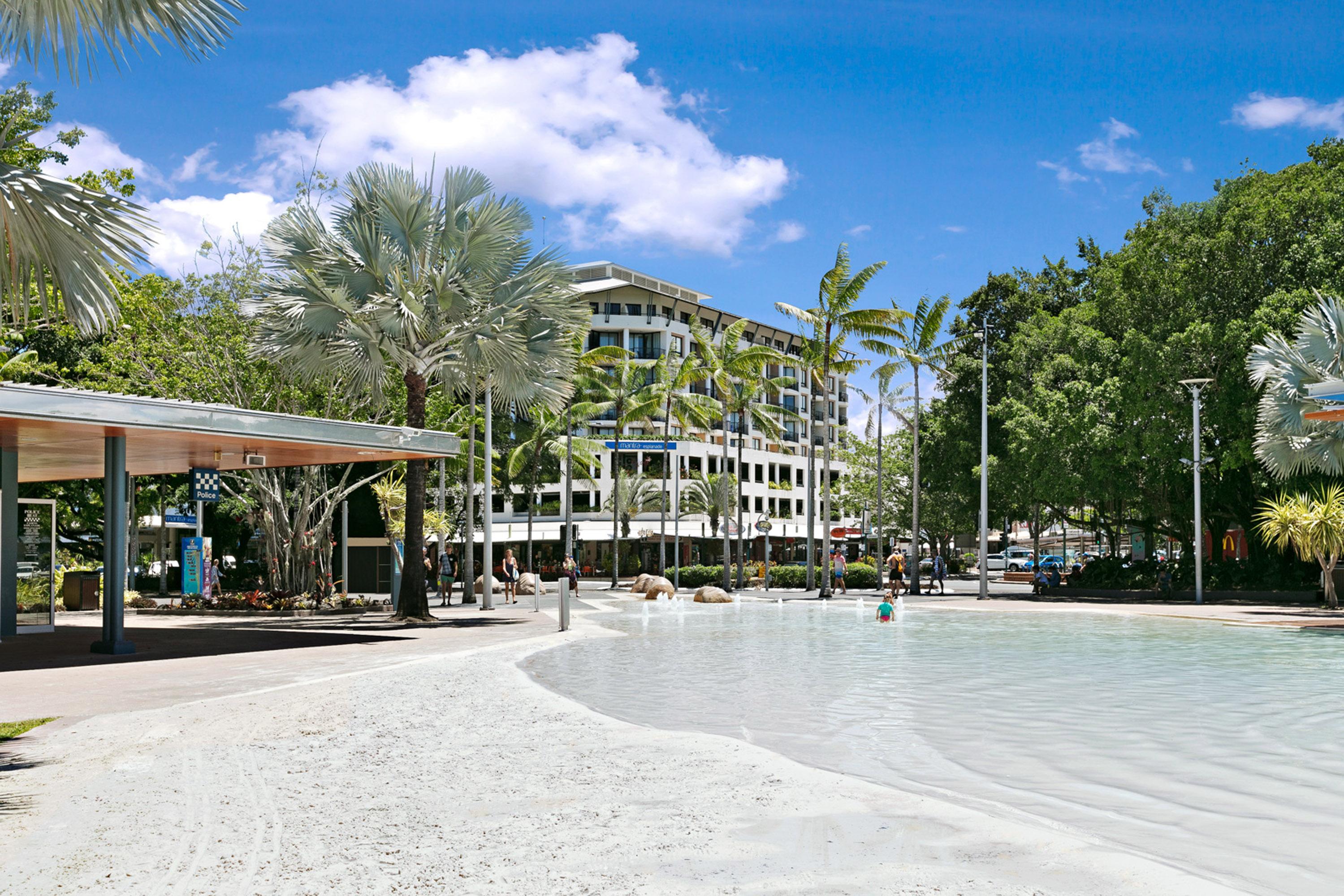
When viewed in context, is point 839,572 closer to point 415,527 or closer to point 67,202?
point 415,527

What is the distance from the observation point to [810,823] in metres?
6.86

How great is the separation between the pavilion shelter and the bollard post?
3787mm

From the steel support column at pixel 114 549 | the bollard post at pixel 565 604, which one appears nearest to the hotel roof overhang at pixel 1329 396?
the bollard post at pixel 565 604

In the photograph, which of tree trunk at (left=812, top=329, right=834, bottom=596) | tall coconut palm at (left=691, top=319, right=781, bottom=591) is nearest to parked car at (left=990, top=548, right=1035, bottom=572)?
tall coconut palm at (left=691, top=319, right=781, bottom=591)

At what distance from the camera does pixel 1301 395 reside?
30500 millimetres

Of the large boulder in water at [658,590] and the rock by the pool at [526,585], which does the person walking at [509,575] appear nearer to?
the large boulder in water at [658,590]

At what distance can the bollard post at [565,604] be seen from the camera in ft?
76.4

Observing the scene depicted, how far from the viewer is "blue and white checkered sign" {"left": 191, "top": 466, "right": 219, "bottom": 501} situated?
26.2 meters

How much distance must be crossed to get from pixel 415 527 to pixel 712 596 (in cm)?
1521

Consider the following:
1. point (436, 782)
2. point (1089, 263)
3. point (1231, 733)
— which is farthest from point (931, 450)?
point (436, 782)

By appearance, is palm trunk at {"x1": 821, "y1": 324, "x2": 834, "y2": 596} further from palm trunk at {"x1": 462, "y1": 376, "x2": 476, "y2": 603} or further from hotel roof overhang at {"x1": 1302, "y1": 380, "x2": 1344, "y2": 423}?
hotel roof overhang at {"x1": 1302, "y1": 380, "x2": 1344, "y2": 423}

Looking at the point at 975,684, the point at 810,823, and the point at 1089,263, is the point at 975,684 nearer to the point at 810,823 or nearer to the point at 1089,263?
the point at 810,823

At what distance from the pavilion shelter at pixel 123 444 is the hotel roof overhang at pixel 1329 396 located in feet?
57.6

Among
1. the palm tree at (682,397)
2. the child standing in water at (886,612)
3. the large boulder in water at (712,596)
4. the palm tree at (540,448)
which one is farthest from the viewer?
the palm tree at (540,448)
